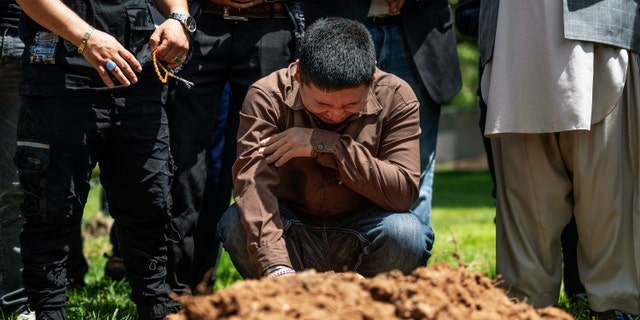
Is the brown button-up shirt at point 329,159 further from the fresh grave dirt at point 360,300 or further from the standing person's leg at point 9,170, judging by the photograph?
the standing person's leg at point 9,170

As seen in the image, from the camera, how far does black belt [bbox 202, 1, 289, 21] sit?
4480 mm

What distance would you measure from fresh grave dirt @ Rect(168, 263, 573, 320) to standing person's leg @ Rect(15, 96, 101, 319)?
43.1 inches

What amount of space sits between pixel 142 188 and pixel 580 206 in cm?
201

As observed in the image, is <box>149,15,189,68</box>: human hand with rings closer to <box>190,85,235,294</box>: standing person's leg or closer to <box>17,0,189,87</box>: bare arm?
<box>17,0,189,87</box>: bare arm

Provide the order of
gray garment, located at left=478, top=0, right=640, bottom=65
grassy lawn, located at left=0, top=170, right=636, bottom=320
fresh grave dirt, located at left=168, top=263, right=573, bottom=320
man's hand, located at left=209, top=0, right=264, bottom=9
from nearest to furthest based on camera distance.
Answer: fresh grave dirt, located at left=168, top=263, right=573, bottom=320, gray garment, located at left=478, top=0, right=640, bottom=65, man's hand, located at left=209, top=0, right=264, bottom=9, grassy lawn, located at left=0, top=170, right=636, bottom=320

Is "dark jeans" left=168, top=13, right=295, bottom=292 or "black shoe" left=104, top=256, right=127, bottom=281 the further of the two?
"black shoe" left=104, top=256, right=127, bottom=281

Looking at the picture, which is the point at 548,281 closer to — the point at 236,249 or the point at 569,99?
the point at 569,99

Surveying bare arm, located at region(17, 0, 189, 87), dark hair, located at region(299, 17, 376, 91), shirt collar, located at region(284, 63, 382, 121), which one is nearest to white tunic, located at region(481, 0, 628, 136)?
shirt collar, located at region(284, 63, 382, 121)

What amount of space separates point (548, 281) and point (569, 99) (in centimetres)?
88

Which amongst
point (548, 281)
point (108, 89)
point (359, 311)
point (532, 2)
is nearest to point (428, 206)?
point (548, 281)

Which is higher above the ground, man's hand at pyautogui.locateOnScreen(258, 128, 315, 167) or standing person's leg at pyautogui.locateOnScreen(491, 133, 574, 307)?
man's hand at pyautogui.locateOnScreen(258, 128, 315, 167)

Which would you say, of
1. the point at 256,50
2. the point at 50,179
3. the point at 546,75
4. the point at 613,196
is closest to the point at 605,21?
the point at 546,75

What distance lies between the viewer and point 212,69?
451 cm

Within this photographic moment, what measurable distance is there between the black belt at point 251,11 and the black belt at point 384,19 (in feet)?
1.61
